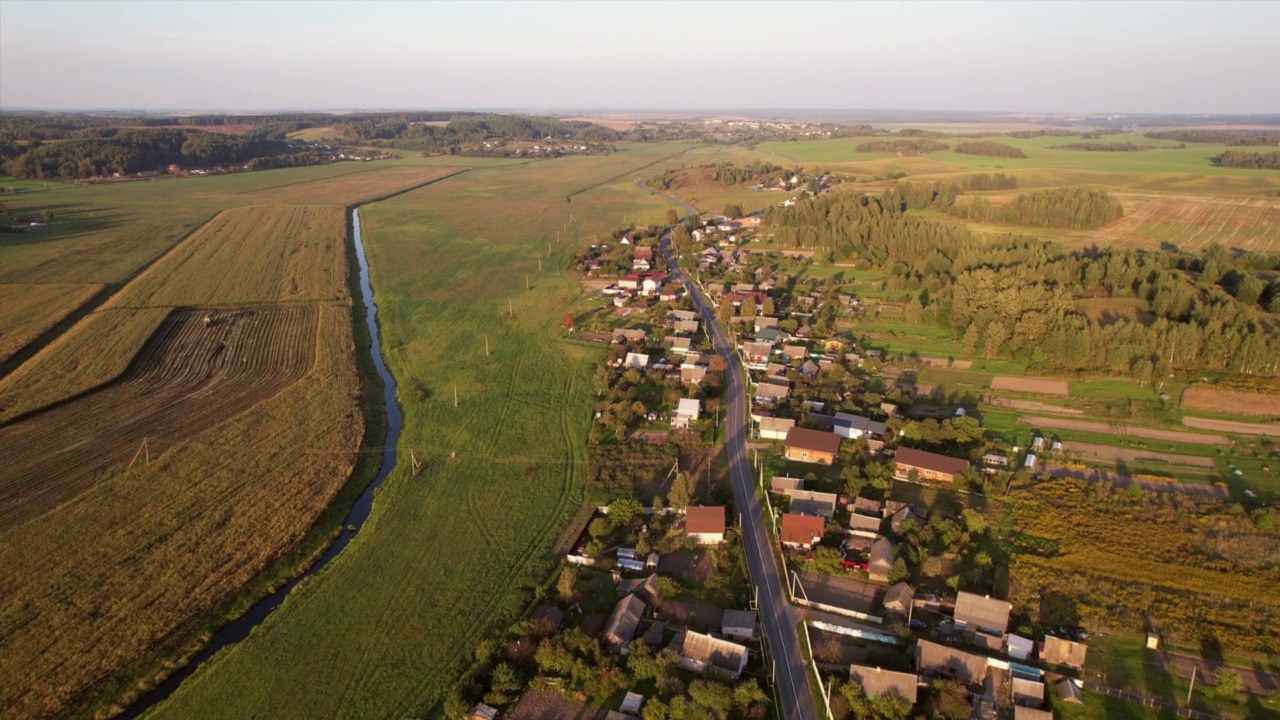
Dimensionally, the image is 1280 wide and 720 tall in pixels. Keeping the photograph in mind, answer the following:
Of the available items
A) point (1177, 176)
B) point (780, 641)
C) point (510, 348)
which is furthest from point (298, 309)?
point (1177, 176)

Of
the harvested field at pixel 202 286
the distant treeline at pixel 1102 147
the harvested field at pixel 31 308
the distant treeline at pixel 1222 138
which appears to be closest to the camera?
the harvested field at pixel 202 286

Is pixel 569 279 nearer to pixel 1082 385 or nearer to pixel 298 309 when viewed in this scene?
pixel 298 309

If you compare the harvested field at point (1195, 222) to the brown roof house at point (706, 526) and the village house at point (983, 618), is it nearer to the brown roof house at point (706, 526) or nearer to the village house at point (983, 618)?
the village house at point (983, 618)

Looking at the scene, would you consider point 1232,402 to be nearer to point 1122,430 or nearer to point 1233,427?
point 1233,427

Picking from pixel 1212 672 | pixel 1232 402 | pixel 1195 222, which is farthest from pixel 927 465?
pixel 1195 222

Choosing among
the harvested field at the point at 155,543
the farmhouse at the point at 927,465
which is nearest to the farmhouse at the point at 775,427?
the farmhouse at the point at 927,465

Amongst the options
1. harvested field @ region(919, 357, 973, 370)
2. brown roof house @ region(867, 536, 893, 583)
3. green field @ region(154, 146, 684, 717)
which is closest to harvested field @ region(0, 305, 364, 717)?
green field @ region(154, 146, 684, 717)

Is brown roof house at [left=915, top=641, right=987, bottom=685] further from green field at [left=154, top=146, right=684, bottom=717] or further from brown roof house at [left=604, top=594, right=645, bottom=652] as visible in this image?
green field at [left=154, top=146, right=684, bottom=717]
